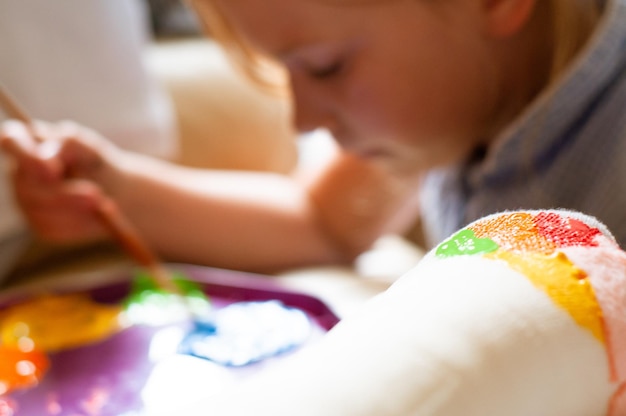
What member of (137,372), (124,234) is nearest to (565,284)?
(137,372)

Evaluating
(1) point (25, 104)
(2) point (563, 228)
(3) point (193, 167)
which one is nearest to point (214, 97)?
(3) point (193, 167)

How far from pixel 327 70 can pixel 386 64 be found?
45mm

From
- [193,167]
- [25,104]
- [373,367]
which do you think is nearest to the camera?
[373,367]

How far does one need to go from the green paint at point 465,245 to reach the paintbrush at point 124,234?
1.11 feet

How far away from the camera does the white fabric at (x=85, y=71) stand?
0.54 m

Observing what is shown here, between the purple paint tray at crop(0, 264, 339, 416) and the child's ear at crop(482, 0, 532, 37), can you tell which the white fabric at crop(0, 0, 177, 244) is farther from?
the child's ear at crop(482, 0, 532, 37)

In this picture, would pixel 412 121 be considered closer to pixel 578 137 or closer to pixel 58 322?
pixel 578 137

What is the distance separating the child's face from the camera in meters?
0.45

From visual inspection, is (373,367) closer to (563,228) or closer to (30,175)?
(563,228)

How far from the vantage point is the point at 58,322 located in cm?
46

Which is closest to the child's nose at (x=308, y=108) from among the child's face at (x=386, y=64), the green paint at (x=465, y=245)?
the child's face at (x=386, y=64)

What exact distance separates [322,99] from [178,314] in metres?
0.18

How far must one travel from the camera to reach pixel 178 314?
0.46 metres

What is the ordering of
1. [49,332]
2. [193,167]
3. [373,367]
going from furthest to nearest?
[193,167], [49,332], [373,367]
